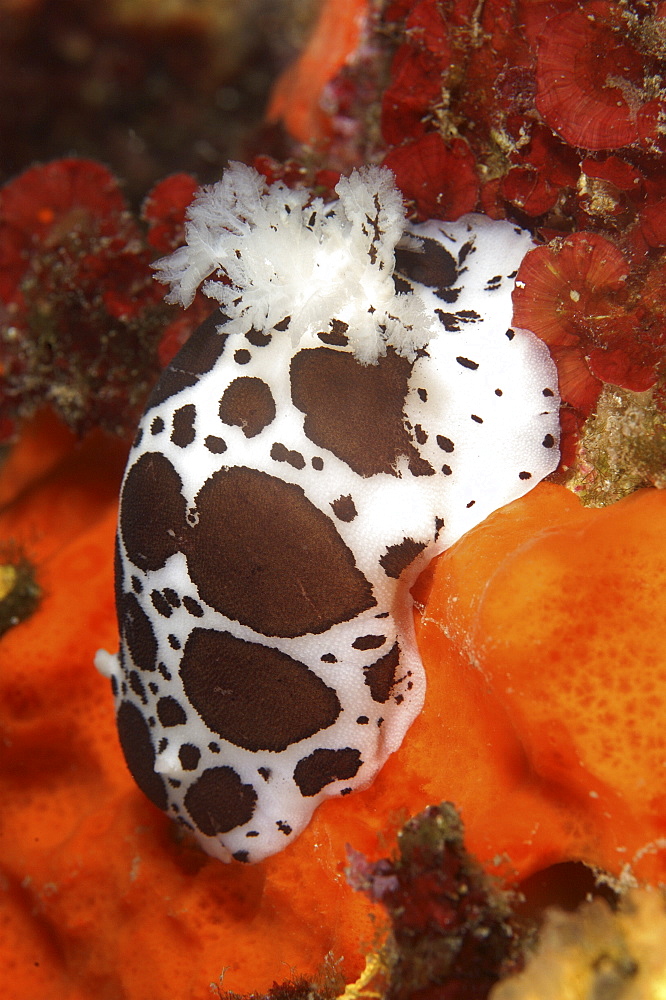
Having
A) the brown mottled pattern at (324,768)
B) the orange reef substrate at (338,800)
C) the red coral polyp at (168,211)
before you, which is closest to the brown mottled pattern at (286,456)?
the orange reef substrate at (338,800)

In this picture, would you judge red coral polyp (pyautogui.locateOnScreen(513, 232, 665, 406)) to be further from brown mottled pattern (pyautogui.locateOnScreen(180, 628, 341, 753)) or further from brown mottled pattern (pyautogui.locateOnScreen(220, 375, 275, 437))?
brown mottled pattern (pyautogui.locateOnScreen(180, 628, 341, 753))

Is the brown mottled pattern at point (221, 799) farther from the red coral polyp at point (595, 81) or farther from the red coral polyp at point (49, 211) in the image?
the red coral polyp at point (49, 211)

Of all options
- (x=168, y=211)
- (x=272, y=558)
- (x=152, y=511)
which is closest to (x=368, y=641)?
(x=272, y=558)

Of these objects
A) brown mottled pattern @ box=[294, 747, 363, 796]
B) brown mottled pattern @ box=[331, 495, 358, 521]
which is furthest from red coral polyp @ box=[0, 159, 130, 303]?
brown mottled pattern @ box=[294, 747, 363, 796]

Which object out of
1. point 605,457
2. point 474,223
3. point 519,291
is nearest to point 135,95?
point 474,223

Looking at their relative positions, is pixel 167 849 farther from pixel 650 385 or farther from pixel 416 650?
pixel 650 385

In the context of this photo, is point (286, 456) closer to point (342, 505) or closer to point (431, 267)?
point (342, 505)
